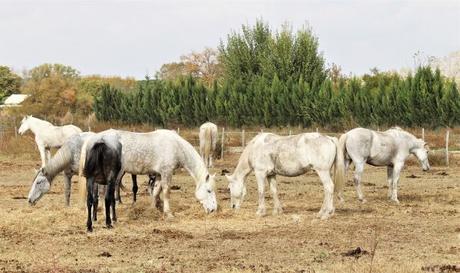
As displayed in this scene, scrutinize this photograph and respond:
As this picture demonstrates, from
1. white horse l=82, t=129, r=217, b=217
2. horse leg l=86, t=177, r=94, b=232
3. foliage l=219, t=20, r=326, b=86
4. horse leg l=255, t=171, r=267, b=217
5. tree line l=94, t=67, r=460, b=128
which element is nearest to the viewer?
horse leg l=86, t=177, r=94, b=232

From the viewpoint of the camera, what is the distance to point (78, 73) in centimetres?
13000

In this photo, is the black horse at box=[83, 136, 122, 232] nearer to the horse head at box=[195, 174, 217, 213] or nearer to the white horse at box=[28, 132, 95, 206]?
the white horse at box=[28, 132, 95, 206]

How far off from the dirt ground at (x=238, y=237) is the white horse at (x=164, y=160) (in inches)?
17.0

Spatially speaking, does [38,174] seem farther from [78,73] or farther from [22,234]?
[78,73]

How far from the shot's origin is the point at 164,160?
51.6 ft

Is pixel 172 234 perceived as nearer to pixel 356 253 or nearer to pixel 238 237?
pixel 238 237

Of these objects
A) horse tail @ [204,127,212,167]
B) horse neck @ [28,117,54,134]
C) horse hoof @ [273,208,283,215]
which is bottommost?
horse hoof @ [273,208,283,215]

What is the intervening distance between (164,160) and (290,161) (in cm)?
258

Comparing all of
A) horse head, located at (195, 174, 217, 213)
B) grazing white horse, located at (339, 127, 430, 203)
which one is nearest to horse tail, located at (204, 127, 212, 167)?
grazing white horse, located at (339, 127, 430, 203)

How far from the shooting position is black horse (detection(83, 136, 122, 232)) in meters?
14.1

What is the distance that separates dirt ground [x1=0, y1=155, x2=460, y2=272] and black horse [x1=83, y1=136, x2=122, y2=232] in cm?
53

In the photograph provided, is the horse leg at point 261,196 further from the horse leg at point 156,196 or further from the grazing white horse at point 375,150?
the grazing white horse at point 375,150

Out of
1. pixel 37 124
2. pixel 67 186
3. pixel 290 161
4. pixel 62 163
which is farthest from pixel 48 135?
pixel 290 161

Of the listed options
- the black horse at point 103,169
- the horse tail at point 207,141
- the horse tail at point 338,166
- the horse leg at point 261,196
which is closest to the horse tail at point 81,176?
the black horse at point 103,169
